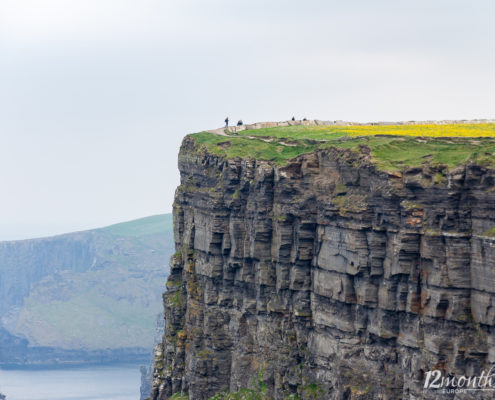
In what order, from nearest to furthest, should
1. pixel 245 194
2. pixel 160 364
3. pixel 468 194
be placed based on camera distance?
pixel 468 194
pixel 245 194
pixel 160 364

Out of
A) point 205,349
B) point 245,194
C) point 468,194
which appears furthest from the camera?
point 205,349

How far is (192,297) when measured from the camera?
156500 mm

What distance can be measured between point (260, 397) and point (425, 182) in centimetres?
3528

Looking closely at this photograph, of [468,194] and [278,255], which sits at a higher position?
[468,194]

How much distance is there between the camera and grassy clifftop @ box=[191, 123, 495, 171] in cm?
11769

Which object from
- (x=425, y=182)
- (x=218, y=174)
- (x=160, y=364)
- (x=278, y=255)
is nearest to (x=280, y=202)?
(x=278, y=255)

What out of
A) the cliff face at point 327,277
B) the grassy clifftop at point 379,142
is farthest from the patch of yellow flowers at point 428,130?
the cliff face at point 327,277

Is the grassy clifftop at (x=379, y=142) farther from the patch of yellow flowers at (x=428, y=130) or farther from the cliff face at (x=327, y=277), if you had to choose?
the cliff face at (x=327, y=277)

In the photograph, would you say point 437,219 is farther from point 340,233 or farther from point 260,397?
point 260,397

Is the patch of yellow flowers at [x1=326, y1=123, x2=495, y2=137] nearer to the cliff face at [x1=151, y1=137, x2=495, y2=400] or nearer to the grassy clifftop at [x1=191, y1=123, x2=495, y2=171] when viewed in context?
the grassy clifftop at [x1=191, y1=123, x2=495, y2=171]

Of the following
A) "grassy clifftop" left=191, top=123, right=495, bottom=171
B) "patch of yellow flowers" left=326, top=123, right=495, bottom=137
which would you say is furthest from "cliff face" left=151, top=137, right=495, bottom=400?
"patch of yellow flowers" left=326, top=123, right=495, bottom=137

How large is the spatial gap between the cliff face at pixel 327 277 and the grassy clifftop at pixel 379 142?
143cm

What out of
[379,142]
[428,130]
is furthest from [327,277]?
[428,130]

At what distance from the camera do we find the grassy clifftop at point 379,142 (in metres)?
118
